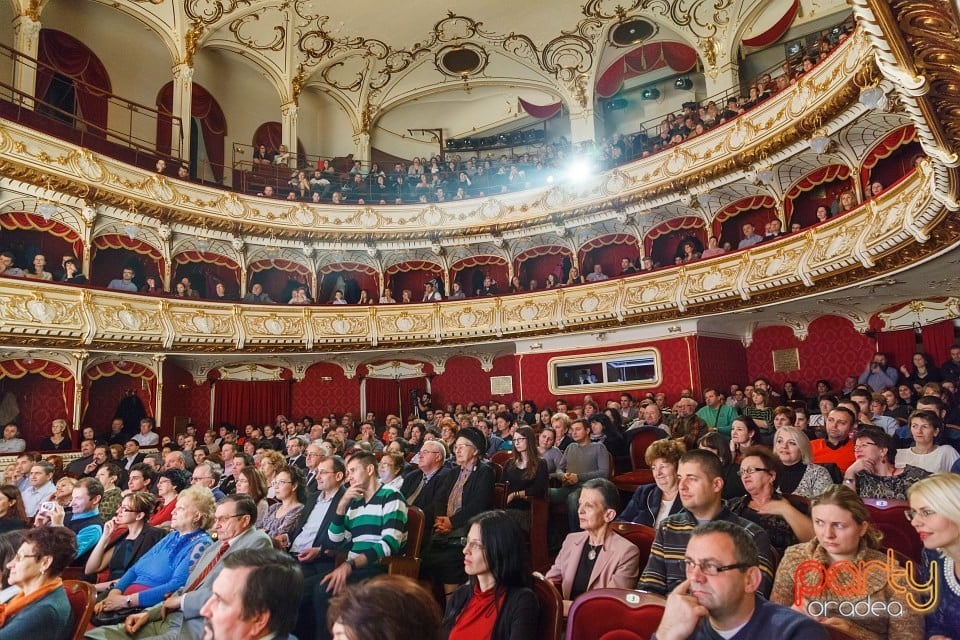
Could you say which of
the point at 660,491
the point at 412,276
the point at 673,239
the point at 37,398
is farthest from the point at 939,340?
the point at 37,398

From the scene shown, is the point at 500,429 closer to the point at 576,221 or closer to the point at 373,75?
the point at 576,221

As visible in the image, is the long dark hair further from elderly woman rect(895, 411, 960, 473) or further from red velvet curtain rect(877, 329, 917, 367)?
red velvet curtain rect(877, 329, 917, 367)

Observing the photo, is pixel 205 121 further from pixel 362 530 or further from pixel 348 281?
pixel 362 530

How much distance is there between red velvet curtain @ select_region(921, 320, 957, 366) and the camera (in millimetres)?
9750

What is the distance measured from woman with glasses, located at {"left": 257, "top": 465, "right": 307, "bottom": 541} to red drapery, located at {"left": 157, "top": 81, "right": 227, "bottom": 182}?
12.4 meters

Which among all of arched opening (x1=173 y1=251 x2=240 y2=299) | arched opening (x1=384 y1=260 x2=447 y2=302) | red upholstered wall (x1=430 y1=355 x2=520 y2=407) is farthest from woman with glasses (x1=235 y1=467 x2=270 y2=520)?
arched opening (x1=384 y1=260 x2=447 y2=302)

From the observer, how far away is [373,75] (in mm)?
16734

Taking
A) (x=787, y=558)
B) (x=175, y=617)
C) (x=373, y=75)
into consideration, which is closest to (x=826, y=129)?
(x=787, y=558)

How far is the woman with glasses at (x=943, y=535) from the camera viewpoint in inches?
70.7

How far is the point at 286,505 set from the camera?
12.0 feet

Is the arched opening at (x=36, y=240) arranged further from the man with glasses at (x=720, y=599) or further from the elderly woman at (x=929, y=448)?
the elderly woman at (x=929, y=448)

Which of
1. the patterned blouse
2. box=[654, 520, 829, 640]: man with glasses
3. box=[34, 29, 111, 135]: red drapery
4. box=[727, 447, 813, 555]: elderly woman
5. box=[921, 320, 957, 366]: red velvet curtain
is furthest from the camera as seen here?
box=[34, 29, 111, 135]: red drapery

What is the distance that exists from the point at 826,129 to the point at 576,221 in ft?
17.5

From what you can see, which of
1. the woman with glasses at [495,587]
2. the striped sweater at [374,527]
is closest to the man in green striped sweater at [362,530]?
the striped sweater at [374,527]
